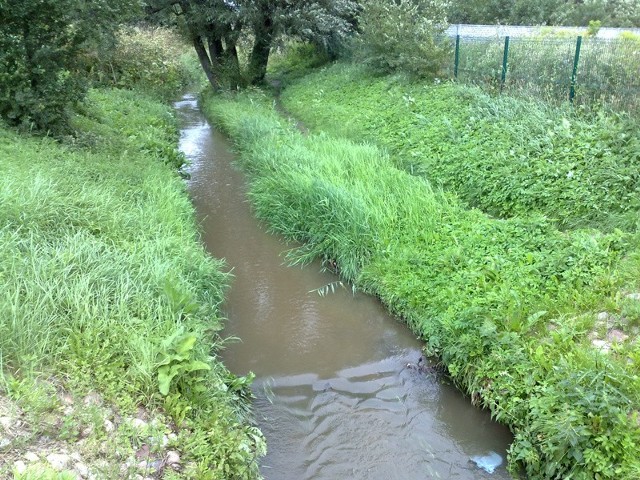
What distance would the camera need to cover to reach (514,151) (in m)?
7.79

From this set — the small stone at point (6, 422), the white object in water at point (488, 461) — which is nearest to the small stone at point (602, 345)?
the white object in water at point (488, 461)

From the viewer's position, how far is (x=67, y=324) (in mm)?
3961

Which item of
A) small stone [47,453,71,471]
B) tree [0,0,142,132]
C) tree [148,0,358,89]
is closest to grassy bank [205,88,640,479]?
small stone [47,453,71,471]

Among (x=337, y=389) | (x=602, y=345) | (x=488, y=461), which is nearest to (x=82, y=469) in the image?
(x=337, y=389)

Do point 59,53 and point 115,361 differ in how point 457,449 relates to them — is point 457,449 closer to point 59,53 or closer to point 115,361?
point 115,361

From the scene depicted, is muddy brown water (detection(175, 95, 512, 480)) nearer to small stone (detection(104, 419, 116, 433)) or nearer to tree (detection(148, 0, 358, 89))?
small stone (detection(104, 419, 116, 433))

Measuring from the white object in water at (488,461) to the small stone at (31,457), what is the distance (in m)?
3.11

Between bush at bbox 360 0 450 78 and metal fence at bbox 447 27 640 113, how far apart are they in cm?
134

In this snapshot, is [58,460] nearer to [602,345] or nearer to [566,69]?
[602,345]

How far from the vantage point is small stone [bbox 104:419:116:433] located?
3264mm

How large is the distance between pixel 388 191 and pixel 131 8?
5.99 meters

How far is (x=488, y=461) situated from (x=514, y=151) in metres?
5.17

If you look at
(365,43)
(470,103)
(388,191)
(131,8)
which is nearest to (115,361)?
(388,191)

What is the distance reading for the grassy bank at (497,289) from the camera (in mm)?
3566
